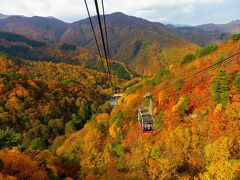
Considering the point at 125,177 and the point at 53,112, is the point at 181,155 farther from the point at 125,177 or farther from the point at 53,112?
the point at 53,112

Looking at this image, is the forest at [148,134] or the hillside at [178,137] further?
the hillside at [178,137]

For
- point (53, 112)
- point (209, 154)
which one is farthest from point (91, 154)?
point (53, 112)

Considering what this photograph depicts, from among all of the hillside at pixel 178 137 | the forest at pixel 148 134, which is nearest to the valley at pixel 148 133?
the forest at pixel 148 134

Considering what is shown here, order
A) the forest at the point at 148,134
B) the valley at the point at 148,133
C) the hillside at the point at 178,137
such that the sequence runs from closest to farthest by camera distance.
→ the valley at the point at 148,133 → the forest at the point at 148,134 → the hillside at the point at 178,137

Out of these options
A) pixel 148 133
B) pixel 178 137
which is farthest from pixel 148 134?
pixel 148 133

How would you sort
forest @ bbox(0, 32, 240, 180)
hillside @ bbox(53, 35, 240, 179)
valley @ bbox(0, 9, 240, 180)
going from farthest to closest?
hillside @ bbox(53, 35, 240, 179) < forest @ bbox(0, 32, 240, 180) < valley @ bbox(0, 9, 240, 180)

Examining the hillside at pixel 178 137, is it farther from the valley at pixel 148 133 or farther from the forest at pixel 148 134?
the valley at pixel 148 133

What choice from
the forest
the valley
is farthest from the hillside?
the valley

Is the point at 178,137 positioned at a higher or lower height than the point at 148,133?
lower

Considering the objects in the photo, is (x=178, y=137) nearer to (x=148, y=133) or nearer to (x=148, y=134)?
(x=148, y=134)

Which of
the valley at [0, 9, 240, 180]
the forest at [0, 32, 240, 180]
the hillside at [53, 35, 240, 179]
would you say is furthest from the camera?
the hillside at [53, 35, 240, 179]

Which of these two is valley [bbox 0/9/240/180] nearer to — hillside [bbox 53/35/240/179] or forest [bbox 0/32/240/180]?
forest [bbox 0/32/240/180]

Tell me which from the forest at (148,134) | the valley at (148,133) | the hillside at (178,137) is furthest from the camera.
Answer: the hillside at (178,137)
